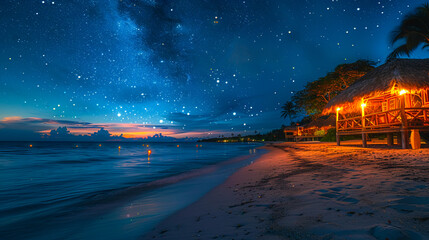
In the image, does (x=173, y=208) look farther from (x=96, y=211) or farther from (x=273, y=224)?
(x=273, y=224)

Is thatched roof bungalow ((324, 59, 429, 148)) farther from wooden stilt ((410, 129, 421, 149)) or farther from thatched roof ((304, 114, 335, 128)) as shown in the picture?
thatched roof ((304, 114, 335, 128))

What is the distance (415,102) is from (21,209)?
756 inches

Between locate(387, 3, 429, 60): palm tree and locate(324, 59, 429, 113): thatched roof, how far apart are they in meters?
6.27

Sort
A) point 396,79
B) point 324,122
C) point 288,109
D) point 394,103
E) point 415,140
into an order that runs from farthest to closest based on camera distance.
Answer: point 288,109, point 324,122, point 394,103, point 396,79, point 415,140

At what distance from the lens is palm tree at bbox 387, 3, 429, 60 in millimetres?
13531

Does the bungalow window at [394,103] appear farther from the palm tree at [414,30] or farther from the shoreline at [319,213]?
the shoreline at [319,213]

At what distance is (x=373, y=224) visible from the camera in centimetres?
198

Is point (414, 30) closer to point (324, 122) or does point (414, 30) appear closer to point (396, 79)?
point (396, 79)

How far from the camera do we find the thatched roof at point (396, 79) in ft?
28.6

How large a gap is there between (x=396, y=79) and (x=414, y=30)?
30.5ft

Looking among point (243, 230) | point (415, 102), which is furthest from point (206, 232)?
point (415, 102)

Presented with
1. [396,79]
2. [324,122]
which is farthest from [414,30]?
[324,122]

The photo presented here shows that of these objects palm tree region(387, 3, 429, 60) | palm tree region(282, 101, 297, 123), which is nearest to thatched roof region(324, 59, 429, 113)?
palm tree region(387, 3, 429, 60)

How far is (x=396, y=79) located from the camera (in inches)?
351
